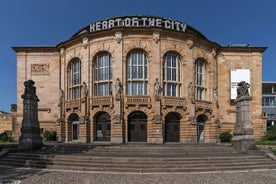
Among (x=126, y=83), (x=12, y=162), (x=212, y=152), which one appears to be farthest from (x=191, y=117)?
(x=12, y=162)

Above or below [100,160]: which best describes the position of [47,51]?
above

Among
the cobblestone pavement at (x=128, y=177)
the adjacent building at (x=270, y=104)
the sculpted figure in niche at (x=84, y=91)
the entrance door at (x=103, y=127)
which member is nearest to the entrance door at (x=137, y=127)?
the entrance door at (x=103, y=127)

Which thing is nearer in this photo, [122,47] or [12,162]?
[12,162]

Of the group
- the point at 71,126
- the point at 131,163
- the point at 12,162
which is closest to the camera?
the point at 131,163

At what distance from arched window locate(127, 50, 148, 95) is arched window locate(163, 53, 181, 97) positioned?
2.24 meters

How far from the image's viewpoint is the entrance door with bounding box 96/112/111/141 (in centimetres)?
2975

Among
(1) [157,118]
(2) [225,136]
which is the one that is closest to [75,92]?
(1) [157,118]

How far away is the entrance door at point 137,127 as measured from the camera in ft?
94.8

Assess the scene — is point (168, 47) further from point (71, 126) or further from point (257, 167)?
point (257, 167)

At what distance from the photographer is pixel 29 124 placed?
21.3 meters

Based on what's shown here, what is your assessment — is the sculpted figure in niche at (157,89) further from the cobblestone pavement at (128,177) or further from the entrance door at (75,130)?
the cobblestone pavement at (128,177)

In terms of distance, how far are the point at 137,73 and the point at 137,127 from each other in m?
6.18

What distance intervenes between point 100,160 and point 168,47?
18434 millimetres

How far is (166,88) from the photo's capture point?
97.2 ft
